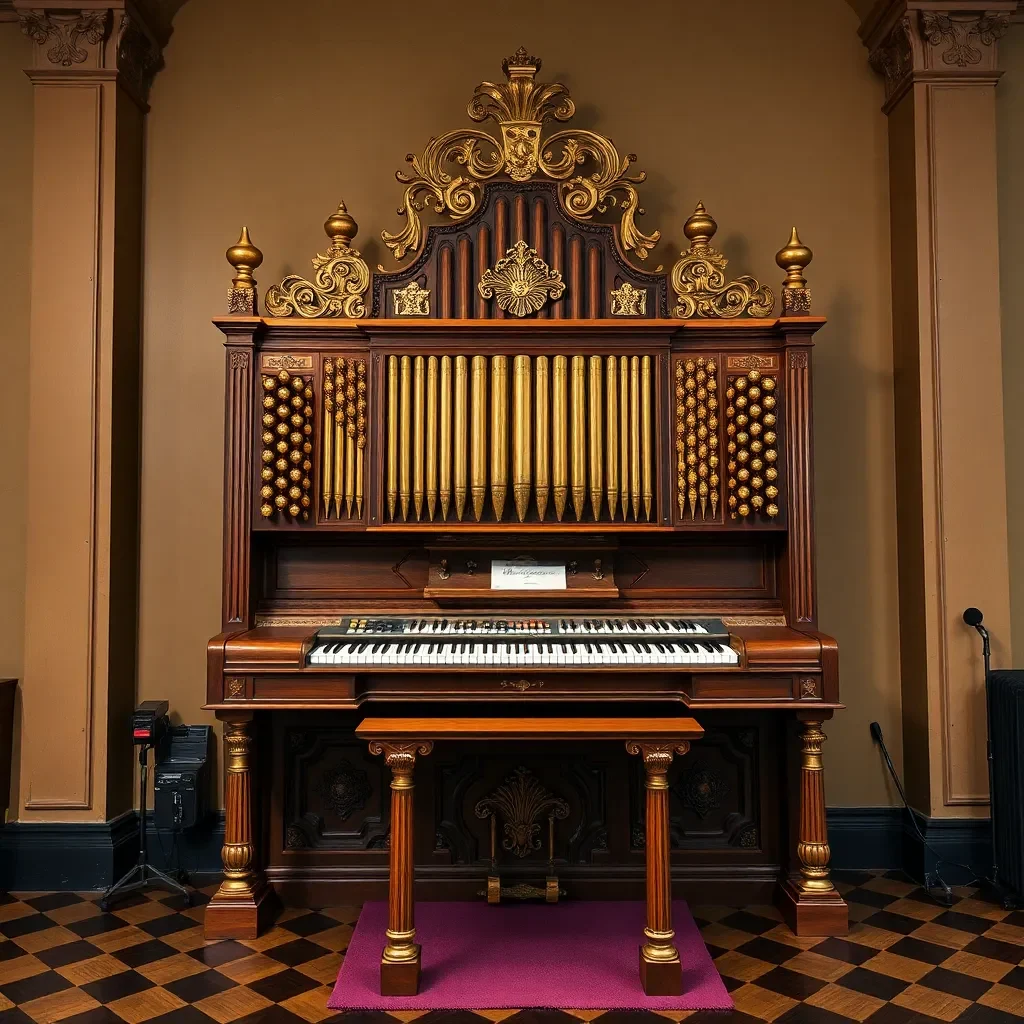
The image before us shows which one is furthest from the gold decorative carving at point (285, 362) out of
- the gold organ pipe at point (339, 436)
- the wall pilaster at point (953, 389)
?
the wall pilaster at point (953, 389)

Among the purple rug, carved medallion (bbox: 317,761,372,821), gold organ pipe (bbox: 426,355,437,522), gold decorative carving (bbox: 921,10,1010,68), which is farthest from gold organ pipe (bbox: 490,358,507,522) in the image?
gold decorative carving (bbox: 921,10,1010,68)

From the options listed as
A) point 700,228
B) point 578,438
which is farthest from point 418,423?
point 700,228

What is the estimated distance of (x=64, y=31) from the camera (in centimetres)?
407

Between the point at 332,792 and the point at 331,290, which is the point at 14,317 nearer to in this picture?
the point at 331,290

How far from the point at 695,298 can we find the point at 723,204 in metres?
0.87

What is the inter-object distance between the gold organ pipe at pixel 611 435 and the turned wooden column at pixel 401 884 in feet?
4.16

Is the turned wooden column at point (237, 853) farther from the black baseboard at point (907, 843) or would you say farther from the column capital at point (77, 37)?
the column capital at point (77, 37)

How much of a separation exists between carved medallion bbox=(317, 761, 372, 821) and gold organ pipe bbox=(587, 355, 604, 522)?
1518 millimetres

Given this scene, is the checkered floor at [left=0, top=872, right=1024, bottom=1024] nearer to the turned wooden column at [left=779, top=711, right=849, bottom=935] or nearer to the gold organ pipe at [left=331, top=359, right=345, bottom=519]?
the turned wooden column at [left=779, top=711, right=849, bottom=935]

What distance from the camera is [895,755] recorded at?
14.0 ft

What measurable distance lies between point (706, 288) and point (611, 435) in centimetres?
75

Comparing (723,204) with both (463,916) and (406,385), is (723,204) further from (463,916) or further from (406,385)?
(463,916)

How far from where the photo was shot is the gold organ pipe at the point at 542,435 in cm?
368

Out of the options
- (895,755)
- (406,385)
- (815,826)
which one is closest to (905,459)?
(895,755)
